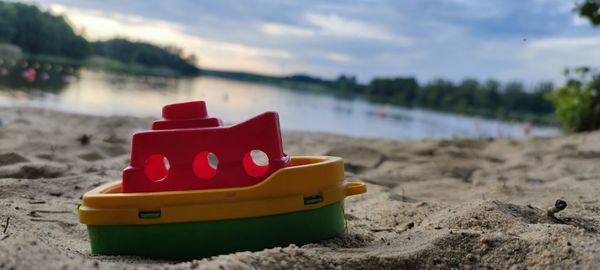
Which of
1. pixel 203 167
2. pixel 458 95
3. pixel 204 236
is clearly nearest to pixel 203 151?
pixel 203 167

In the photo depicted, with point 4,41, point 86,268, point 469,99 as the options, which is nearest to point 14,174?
point 86,268

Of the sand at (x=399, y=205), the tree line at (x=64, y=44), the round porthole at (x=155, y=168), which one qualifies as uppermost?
the tree line at (x=64, y=44)

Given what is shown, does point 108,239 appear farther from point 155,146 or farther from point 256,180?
point 256,180

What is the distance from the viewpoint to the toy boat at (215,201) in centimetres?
179

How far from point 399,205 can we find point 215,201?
123cm

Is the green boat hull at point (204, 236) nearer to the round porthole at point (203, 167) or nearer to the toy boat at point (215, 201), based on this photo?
the toy boat at point (215, 201)

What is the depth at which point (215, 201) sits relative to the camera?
1.79 metres

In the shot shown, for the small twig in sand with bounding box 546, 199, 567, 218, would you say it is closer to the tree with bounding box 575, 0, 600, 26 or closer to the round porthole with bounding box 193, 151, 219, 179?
the round porthole with bounding box 193, 151, 219, 179

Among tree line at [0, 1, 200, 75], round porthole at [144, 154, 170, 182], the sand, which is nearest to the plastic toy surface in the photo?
round porthole at [144, 154, 170, 182]

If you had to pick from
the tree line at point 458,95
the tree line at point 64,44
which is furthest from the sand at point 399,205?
the tree line at point 458,95

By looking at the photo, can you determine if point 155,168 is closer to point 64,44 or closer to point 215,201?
point 215,201

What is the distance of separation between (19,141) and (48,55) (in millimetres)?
22036

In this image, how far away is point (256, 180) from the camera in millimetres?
1953

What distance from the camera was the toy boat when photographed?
5.89ft
